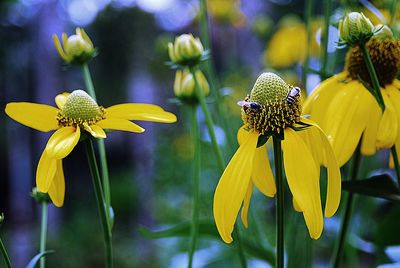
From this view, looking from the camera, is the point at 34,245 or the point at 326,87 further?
the point at 34,245

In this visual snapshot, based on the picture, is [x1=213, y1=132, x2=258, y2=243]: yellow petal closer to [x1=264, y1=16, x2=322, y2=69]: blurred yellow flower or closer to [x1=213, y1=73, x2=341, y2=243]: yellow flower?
[x1=213, y1=73, x2=341, y2=243]: yellow flower

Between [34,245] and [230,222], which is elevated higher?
[230,222]

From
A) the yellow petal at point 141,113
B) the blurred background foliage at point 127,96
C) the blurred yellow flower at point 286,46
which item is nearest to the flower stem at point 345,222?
the yellow petal at point 141,113

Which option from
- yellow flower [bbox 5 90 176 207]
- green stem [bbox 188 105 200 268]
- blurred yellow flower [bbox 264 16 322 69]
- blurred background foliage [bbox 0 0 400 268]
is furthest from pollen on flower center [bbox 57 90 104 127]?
blurred yellow flower [bbox 264 16 322 69]

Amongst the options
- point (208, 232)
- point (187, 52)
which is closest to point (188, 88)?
point (187, 52)

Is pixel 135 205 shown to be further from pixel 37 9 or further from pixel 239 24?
pixel 239 24

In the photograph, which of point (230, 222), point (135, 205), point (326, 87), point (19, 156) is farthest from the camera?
point (135, 205)

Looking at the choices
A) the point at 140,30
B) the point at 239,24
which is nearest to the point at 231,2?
the point at 239,24
